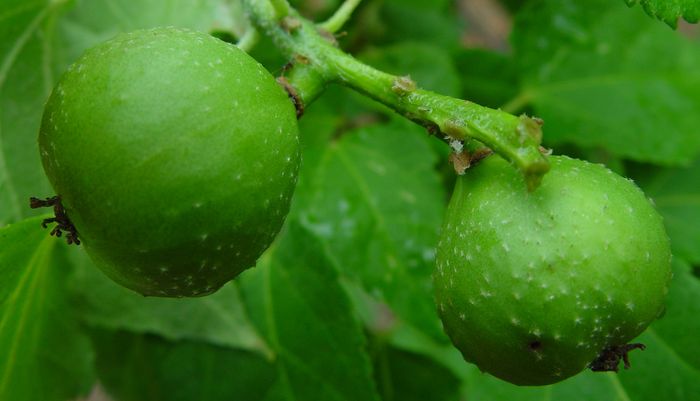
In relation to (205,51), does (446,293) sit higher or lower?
lower

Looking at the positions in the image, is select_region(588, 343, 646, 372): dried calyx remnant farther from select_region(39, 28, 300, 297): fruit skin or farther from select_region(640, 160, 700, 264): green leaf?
select_region(640, 160, 700, 264): green leaf

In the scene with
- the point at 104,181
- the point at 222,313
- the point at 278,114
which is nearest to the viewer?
the point at 104,181

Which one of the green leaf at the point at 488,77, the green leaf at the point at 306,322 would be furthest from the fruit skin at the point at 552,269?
the green leaf at the point at 488,77

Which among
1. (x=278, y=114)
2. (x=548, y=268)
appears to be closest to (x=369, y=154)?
(x=278, y=114)

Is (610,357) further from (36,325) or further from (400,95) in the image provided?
(36,325)

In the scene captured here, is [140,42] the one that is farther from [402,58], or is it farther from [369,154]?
[402,58]

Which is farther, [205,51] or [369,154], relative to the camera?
[369,154]

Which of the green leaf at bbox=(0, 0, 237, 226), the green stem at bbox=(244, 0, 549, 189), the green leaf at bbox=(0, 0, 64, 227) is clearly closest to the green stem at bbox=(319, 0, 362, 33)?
the green stem at bbox=(244, 0, 549, 189)
